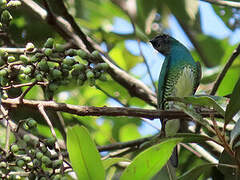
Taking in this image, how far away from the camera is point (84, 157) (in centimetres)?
159

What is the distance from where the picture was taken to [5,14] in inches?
70.4

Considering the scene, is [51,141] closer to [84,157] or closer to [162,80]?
[84,157]

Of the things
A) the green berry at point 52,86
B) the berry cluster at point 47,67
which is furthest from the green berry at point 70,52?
the green berry at point 52,86

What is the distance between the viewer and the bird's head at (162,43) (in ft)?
11.1

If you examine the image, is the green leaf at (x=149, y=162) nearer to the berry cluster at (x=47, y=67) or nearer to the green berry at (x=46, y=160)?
the green berry at (x=46, y=160)

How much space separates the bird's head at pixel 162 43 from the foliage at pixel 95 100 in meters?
0.10

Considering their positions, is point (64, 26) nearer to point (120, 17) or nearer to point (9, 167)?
point (9, 167)

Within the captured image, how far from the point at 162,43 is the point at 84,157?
6.61 ft

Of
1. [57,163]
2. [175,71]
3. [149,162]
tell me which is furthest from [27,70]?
[175,71]

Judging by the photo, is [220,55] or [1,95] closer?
[1,95]

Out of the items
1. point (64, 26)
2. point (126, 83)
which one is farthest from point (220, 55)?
point (64, 26)

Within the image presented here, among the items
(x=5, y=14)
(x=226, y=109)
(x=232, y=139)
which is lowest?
(x=232, y=139)

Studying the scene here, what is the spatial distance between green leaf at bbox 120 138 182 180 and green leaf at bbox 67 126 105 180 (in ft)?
0.33

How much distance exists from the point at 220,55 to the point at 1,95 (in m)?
3.07
